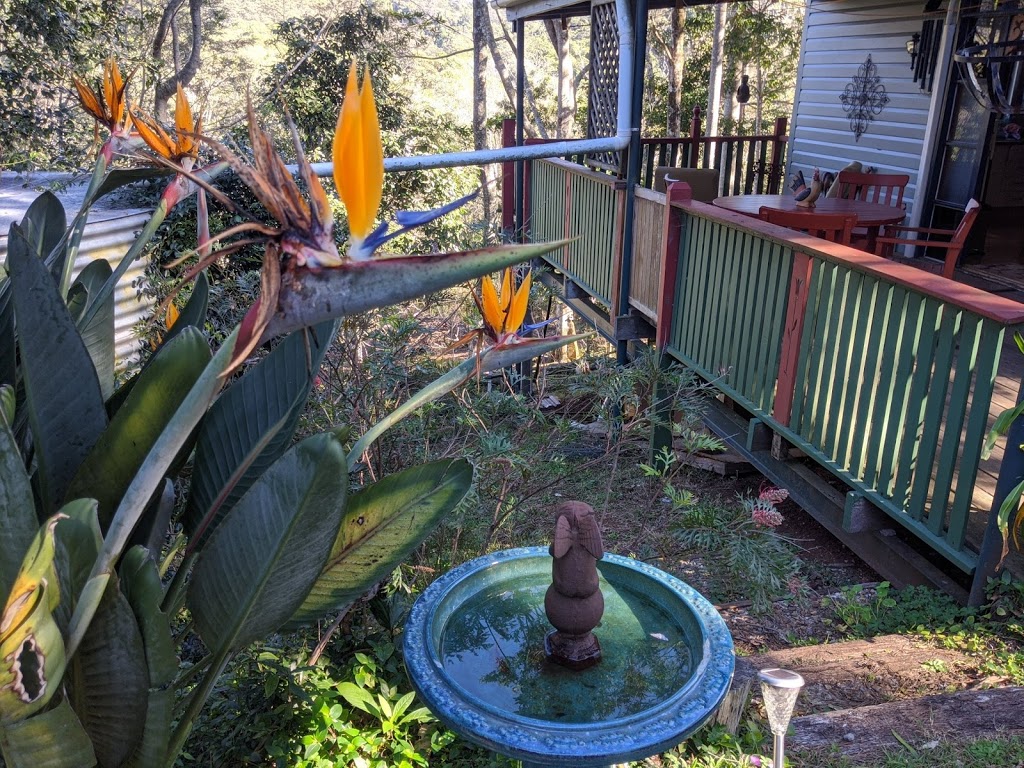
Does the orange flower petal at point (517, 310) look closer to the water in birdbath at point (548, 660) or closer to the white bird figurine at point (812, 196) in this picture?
the water in birdbath at point (548, 660)

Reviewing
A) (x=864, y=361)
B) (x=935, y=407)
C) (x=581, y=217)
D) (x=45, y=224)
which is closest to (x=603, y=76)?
(x=581, y=217)

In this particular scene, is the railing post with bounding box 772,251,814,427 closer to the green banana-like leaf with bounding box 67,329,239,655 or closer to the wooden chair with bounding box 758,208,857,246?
the wooden chair with bounding box 758,208,857,246

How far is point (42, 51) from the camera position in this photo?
10039mm

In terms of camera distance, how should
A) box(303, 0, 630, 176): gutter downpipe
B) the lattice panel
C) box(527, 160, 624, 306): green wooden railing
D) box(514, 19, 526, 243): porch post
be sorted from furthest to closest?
box(514, 19, 526, 243): porch post < the lattice panel < box(527, 160, 624, 306): green wooden railing < box(303, 0, 630, 176): gutter downpipe

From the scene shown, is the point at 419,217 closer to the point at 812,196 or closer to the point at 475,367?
the point at 475,367

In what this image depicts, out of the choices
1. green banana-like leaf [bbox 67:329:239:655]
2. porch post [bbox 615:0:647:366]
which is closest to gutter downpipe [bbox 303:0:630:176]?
porch post [bbox 615:0:647:366]

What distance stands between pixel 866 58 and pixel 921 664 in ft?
27.4

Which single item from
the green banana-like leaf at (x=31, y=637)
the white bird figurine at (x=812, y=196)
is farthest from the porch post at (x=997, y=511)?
the green banana-like leaf at (x=31, y=637)

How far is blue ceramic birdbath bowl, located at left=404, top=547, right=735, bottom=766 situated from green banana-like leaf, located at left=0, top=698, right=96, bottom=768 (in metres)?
0.88

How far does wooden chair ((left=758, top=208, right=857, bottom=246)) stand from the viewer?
5.43m

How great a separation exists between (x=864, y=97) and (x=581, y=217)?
172 inches

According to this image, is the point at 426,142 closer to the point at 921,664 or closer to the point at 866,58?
the point at 866,58

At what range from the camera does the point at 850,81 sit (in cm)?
979

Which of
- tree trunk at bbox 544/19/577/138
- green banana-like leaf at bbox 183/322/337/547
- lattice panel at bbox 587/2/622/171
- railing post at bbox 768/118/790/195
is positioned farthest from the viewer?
tree trunk at bbox 544/19/577/138
